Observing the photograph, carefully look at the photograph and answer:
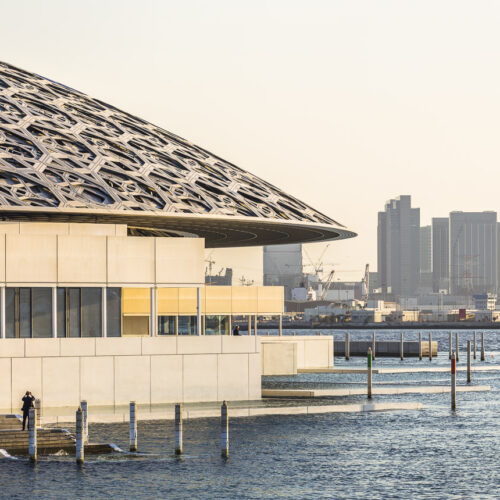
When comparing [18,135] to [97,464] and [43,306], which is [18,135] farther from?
[97,464]

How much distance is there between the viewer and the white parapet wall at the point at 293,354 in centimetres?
8594

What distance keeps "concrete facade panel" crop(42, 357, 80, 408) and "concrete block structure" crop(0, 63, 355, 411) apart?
5cm

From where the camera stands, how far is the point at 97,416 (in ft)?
179

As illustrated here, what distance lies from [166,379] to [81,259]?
698 cm

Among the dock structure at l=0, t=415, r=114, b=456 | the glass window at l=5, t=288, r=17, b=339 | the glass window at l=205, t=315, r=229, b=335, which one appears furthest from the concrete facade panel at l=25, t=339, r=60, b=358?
the glass window at l=205, t=315, r=229, b=335

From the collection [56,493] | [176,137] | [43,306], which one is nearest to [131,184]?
[43,306]

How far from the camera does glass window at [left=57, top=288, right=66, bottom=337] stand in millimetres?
60125

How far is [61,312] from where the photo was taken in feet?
197

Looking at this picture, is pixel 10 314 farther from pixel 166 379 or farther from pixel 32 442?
pixel 32 442

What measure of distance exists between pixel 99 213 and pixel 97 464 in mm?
19563

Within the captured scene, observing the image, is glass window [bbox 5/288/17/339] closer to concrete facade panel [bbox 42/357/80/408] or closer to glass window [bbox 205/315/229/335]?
concrete facade panel [bbox 42/357/80/408]

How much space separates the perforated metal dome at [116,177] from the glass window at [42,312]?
3.90 meters

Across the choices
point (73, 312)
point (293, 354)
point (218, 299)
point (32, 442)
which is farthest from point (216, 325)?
point (32, 442)

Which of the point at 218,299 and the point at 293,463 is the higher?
the point at 218,299
